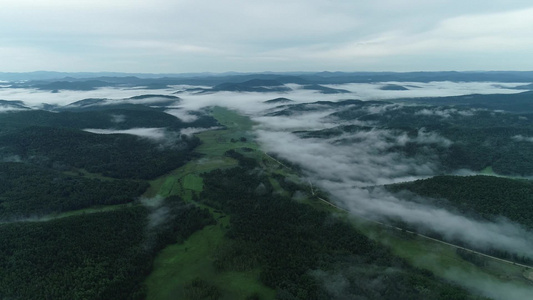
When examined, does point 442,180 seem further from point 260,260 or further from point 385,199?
point 260,260

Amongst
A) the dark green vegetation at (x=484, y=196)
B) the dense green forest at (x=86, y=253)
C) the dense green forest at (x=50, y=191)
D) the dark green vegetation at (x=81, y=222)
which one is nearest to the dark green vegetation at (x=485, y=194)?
the dark green vegetation at (x=484, y=196)

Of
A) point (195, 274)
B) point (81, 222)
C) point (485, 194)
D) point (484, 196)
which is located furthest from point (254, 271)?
point (485, 194)

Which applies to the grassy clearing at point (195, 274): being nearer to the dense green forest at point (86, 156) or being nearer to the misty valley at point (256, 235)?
the misty valley at point (256, 235)

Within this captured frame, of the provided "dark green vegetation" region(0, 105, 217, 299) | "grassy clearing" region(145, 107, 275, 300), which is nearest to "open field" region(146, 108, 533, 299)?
"grassy clearing" region(145, 107, 275, 300)

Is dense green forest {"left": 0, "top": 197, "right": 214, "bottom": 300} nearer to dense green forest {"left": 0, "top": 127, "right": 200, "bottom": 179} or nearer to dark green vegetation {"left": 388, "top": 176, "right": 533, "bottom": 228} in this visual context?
dense green forest {"left": 0, "top": 127, "right": 200, "bottom": 179}

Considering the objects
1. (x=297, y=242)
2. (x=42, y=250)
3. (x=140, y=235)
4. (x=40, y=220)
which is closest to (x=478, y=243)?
(x=297, y=242)

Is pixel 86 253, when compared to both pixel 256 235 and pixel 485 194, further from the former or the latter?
pixel 485 194

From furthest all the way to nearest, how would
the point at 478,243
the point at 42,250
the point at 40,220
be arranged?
1. the point at 40,220
2. the point at 478,243
3. the point at 42,250
